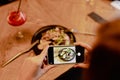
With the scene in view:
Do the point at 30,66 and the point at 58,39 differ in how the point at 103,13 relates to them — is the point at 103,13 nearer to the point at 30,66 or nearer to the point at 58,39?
the point at 58,39

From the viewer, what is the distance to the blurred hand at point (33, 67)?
975 mm

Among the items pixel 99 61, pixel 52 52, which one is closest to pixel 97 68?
pixel 99 61

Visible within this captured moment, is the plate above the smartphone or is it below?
above

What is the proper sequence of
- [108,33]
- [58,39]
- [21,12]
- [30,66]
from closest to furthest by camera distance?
[108,33], [30,66], [58,39], [21,12]

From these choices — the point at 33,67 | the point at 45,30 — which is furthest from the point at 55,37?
the point at 33,67

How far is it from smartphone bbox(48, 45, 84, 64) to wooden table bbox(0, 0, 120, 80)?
56mm

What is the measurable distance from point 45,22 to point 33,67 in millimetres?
304

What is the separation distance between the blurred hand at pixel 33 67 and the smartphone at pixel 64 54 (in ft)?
0.10

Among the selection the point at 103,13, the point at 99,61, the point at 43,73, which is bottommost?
the point at 43,73

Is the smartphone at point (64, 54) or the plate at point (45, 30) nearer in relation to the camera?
the smartphone at point (64, 54)

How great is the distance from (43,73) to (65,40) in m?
0.19

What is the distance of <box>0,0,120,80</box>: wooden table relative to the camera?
105 centimetres

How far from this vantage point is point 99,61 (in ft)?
1.36

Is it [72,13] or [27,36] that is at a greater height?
[72,13]
